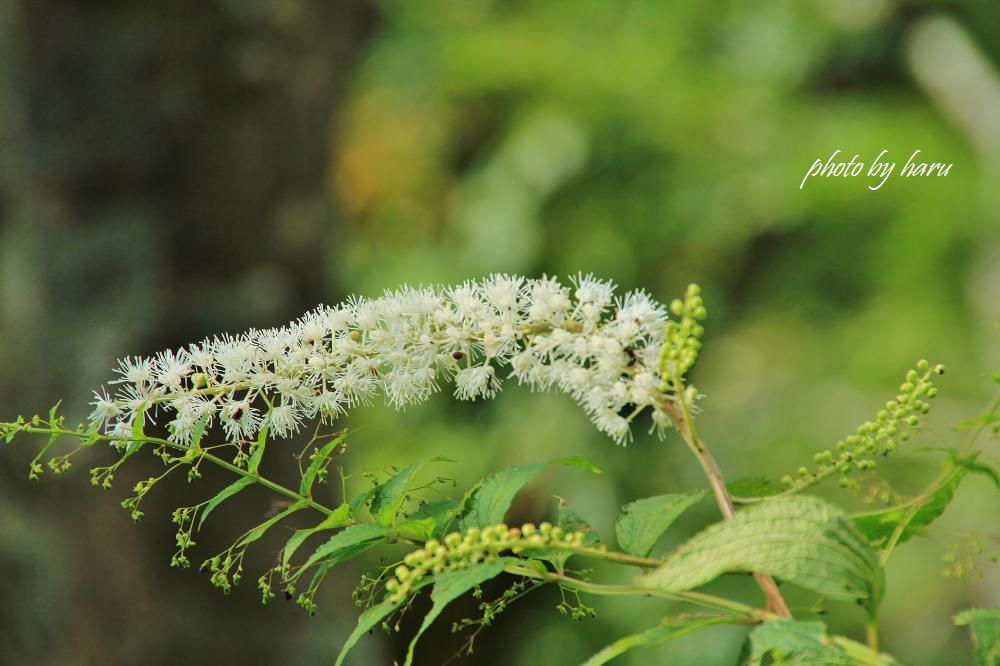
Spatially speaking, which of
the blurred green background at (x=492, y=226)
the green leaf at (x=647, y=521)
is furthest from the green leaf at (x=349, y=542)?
the blurred green background at (x=492, y=226)

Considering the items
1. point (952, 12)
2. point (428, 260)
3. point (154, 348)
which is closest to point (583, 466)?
point (154, 348)

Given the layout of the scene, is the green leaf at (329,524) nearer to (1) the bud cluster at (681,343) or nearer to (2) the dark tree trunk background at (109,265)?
(1) the bud cluster at (681,343)

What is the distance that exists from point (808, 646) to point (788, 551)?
0.12 ft

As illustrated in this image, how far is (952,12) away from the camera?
3.07m

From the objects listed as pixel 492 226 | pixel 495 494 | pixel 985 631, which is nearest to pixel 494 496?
pixel 495 494

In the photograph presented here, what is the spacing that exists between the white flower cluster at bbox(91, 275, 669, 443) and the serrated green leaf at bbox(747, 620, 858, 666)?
0.54ft

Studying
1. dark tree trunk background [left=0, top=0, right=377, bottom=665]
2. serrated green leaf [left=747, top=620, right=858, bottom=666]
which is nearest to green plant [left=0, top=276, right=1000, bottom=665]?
serrated green leaf [left=747, top=620, right=858, bottom=666]

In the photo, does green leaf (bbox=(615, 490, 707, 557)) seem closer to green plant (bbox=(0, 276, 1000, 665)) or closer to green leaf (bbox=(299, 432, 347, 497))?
green plant (bbox=(0, 276, 1000, 665))

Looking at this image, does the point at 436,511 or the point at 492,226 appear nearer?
the point at 436,511

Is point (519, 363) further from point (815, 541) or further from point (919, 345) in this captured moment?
point (919, 345)

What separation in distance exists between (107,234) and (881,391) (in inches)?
75.2

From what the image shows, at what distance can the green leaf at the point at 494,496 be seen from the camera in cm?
51

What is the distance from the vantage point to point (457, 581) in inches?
17.5

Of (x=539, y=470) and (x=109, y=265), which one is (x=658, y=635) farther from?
(x=109, y=265)
